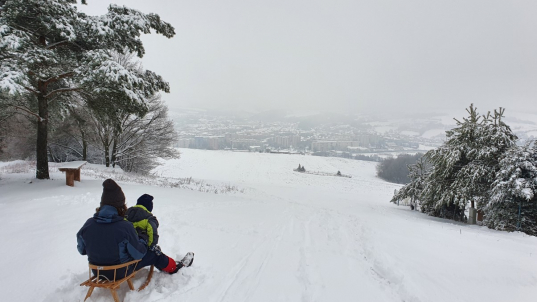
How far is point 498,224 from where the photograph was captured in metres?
9.84

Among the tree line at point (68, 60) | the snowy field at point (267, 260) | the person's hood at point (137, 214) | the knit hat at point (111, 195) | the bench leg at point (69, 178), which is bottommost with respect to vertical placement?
the snowy field at point (267, 260)

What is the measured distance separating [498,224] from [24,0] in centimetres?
1793

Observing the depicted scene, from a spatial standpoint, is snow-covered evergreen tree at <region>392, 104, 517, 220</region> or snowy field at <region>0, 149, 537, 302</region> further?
snow-covered evergreen tree at <region>392, 104, 517, 220</region>

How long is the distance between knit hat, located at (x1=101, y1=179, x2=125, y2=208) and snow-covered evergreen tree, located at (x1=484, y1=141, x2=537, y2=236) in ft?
41.7

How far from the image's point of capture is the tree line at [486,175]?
31.2 ft

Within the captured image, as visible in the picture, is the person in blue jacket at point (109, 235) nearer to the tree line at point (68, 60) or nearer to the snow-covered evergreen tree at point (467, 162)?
the tree line at point (68, 60)

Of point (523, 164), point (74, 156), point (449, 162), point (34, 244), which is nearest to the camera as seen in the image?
point (34, 244)

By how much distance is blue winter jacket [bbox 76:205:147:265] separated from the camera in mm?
3010

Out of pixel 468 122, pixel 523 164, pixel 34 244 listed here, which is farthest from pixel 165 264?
pixel 468 122

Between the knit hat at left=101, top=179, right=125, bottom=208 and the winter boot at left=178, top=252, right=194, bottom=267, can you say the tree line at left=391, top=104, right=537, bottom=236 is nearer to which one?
the winter boot at left=178, top=252, right=194, bottom=267

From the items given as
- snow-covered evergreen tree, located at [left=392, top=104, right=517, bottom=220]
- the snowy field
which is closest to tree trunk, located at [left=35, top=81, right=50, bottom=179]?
the snowy field

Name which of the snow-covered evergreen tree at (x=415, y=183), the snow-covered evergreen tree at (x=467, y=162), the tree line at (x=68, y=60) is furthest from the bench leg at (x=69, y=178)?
the snow-covered evergreen tree at (x=415, y=183)

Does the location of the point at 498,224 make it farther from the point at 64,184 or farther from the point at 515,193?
the point at 64,184

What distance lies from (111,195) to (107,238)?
530 millimetres
